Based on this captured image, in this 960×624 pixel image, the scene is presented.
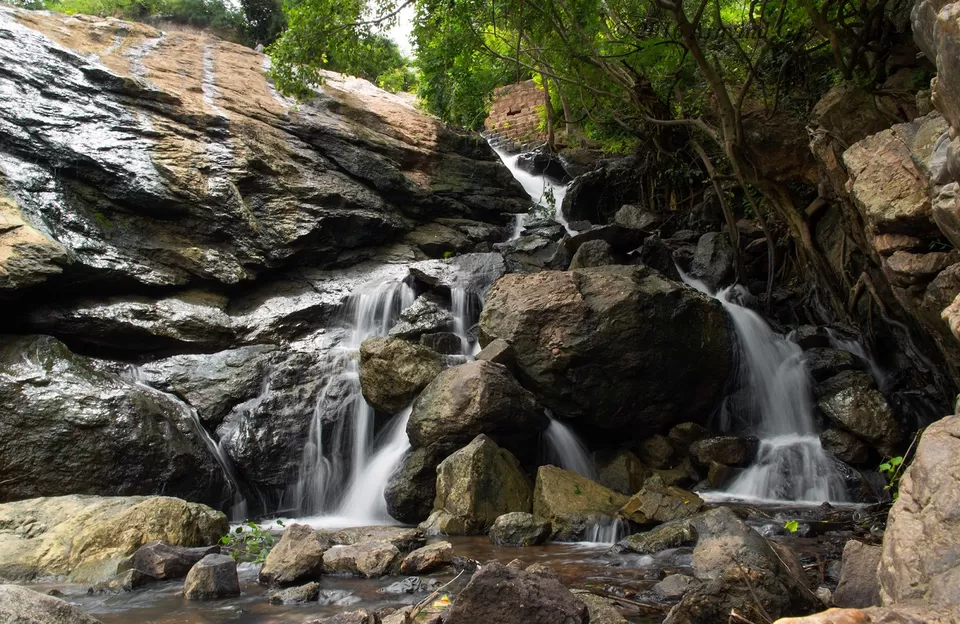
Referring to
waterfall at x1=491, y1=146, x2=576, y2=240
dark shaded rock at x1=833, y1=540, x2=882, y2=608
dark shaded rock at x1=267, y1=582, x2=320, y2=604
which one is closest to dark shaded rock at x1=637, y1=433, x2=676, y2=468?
dark shaded rock at x1=833, y1=540, x2=882, y2=608

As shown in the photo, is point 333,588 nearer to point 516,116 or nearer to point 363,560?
point 363,560

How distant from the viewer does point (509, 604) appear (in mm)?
2900

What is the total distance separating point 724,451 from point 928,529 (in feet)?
19.4

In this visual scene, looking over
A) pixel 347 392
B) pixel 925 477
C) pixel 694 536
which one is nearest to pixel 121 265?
pixel 347 392

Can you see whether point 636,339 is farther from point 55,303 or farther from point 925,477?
point 55,303

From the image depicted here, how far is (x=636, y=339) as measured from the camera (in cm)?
795

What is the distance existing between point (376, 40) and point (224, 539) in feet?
28.2

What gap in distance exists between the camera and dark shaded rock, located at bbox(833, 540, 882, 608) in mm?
3055

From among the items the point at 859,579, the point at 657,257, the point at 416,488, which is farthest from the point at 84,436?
the point at 657,257

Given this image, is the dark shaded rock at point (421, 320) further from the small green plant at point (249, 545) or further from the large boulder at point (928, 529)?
the large boulder at point (928, 529)

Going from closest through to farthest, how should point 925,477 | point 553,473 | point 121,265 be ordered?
point 925,477
point 553,473
point 121,265

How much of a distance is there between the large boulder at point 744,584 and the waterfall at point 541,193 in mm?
10192

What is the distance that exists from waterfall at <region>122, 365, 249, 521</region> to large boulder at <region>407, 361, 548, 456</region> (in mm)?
2279

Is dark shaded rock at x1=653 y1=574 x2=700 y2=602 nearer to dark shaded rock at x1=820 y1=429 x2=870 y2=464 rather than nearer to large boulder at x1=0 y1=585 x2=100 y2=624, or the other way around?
large boulder at x1=0 y1=585 x2=100 y2=624
